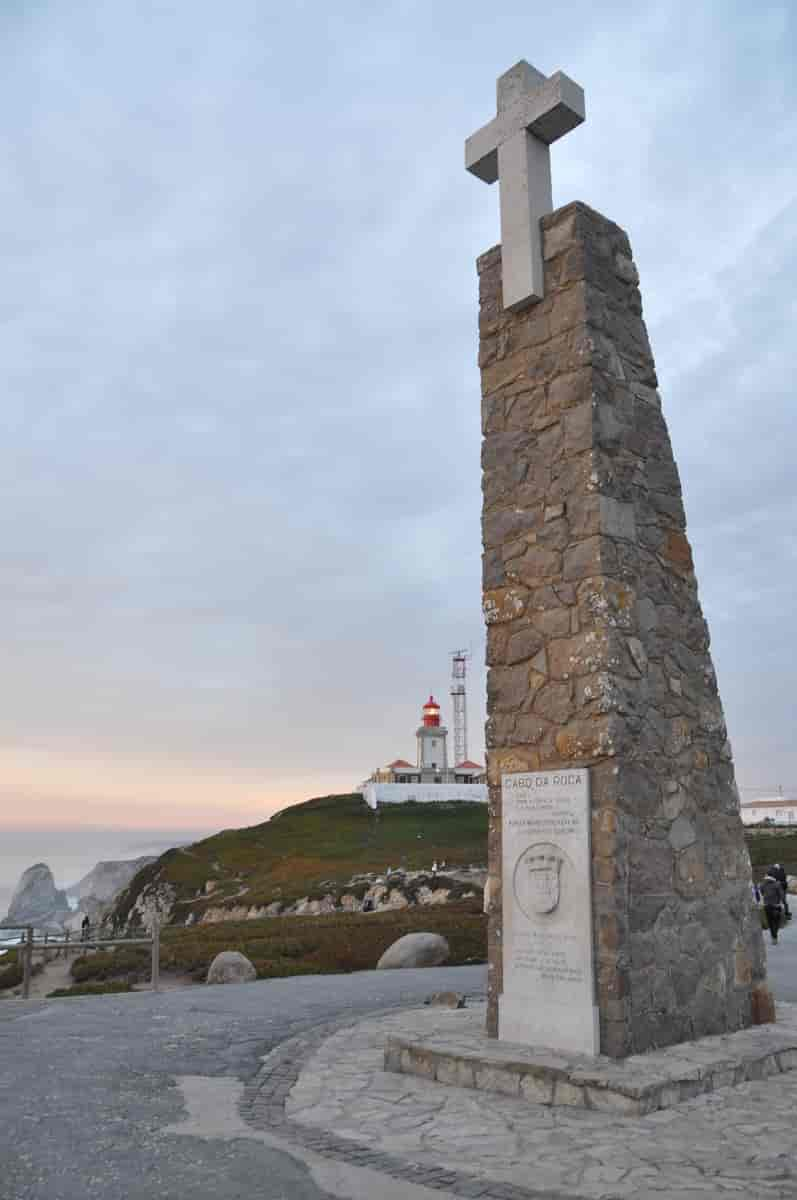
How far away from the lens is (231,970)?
14453mm

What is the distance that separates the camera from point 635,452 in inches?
327

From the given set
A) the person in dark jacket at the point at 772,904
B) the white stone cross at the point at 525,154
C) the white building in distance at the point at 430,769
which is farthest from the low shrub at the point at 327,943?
the white building in distance at the point at 430,769

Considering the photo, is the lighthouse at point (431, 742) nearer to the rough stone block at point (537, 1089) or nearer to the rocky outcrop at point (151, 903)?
the rocky outcrop at point (151, 903)

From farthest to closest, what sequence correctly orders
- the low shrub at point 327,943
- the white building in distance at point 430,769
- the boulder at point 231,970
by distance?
the white building in distance at point 430,769
the low shrub at point 327,943
the boulder at point 231,970

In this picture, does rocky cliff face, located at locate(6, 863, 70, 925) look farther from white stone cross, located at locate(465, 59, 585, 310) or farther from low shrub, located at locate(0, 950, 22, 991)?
white stone cross, located at locate(465, 59, 585, 310)

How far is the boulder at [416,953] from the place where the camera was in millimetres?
15880

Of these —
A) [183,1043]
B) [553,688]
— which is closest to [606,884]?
[553,688]

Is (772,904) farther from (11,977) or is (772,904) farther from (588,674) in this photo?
(11,977)

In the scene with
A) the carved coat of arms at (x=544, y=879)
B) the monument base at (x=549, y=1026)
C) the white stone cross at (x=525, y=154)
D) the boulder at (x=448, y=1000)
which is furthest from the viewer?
the boulder at (x=448, y=1000)

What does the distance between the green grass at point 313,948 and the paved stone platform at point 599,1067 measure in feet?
29.2

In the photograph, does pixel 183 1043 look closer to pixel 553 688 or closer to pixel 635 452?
pixel 553 688

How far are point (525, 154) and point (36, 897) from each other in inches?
7116

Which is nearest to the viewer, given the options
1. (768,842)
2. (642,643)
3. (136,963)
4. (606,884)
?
(606,884)

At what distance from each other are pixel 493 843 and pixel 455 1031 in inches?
64.9
